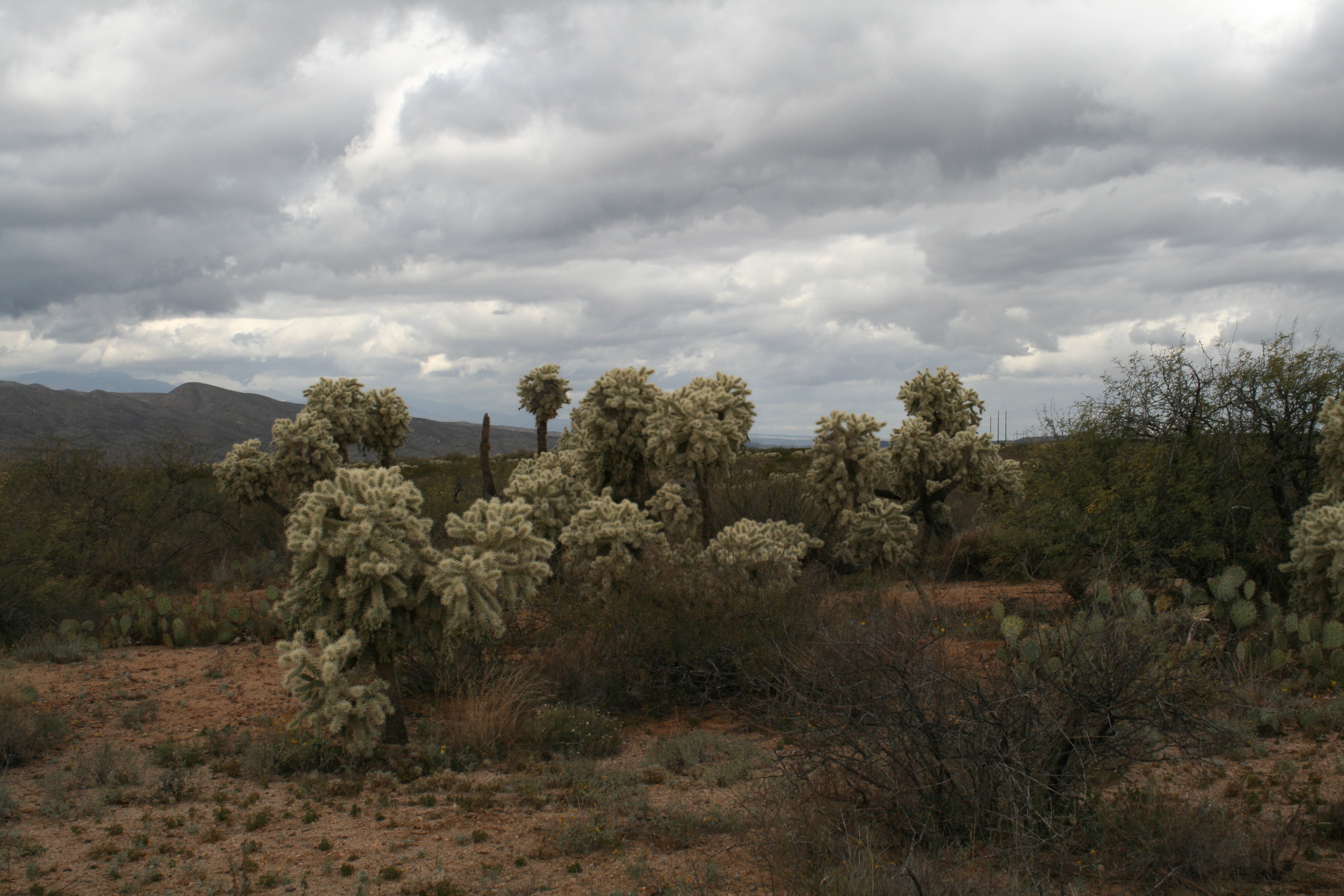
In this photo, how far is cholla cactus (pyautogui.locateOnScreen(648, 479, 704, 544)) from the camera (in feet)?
42.3

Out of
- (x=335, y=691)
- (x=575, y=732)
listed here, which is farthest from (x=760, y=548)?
(x=335, y=691)

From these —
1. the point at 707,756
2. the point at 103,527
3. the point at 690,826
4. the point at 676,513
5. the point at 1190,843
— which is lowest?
the point at 707,756

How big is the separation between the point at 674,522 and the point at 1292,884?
29.0ft

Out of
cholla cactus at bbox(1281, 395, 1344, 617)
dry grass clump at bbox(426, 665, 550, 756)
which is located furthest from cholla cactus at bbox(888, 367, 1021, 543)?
dry grass clump at bbox(426, 665, 550, 756)

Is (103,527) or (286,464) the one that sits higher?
(286,464)

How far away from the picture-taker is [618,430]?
1333 cm

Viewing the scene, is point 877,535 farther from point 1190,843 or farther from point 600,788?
point 1190,843

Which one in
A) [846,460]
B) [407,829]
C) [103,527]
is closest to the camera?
[407,829]

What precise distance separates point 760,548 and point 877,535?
372cm

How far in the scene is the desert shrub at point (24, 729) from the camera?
7.76m

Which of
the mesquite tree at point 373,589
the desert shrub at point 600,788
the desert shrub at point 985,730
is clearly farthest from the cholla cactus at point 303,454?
the desert shrub at point 985,730

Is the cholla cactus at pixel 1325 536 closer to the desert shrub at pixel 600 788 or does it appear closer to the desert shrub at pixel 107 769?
the desert shrub at pixel 600 788

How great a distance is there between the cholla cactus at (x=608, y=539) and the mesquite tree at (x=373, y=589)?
3.42 m

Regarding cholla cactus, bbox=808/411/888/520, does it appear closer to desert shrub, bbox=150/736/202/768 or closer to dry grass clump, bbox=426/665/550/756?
dry grass clump, bbox=426/665/550/756
